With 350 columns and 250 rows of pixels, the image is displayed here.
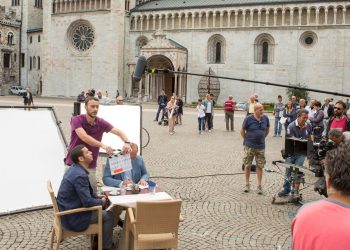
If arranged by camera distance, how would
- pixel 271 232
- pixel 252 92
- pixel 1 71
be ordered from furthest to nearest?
pixel 1 71 < pixel 252 92 < pixel 271 232

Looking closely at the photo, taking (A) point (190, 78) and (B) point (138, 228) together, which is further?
(A) point (190, 78)

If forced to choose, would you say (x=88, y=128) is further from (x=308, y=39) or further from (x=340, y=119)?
(x=308, y=39)

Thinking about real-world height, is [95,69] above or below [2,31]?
below

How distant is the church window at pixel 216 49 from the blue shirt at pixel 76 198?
1607 inches

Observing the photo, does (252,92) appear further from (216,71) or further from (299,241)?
(299,241)

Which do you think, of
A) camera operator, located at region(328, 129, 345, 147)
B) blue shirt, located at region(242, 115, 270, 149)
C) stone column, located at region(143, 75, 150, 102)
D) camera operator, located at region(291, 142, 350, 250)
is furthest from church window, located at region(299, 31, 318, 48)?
camera operator, located at region(291, 142, 350, 250)

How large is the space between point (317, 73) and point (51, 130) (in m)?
36.5

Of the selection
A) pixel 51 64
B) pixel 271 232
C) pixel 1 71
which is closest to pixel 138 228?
pixel 271 232

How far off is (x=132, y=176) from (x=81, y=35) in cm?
4711

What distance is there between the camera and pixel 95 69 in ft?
167

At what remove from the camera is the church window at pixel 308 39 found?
1656 inches

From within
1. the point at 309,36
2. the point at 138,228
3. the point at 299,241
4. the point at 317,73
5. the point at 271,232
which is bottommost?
the point at 271,232

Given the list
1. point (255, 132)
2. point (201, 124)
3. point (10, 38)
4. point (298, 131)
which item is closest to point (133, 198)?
point (255, 132)

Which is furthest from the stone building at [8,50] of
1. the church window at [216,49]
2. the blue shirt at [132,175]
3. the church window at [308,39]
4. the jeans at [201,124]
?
the blue shirt at [132,175]
